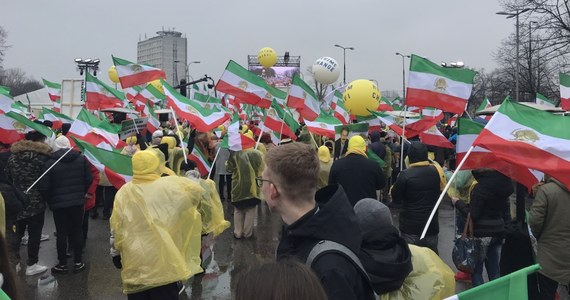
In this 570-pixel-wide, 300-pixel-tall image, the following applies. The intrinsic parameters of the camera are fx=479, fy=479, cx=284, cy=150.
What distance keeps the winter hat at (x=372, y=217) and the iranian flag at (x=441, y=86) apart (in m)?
3.73

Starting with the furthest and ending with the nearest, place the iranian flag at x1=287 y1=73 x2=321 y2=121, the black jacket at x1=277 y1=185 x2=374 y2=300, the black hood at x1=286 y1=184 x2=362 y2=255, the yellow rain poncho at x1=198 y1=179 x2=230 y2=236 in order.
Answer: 1. the iranian flag at x1=287 y1=73 x2=321 y2=121
2. the yellow rain poncho at x1=198 y1=179 x2=230 y2=236
3. the black hood at x1=286 y1=184 x2=362 y2=255
4. the black jacket at x1=277 y1=185 x2=374 y2=300

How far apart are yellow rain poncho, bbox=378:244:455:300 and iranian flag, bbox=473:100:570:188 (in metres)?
1.24

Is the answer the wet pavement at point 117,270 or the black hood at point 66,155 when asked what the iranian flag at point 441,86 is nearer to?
the wet pavement at point 117,270

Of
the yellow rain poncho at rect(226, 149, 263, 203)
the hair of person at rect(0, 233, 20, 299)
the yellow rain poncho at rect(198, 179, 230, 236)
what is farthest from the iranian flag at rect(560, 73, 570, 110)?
the hair of person at rect(0, 233, 20, 299)

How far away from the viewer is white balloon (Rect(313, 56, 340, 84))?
17.6 meters

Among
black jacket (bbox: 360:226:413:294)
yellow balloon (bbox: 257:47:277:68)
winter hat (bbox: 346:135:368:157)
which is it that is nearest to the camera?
black jacket (bbox: 360:226:413:294)

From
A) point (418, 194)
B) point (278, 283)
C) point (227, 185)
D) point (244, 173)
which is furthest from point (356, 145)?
point (227, 185)

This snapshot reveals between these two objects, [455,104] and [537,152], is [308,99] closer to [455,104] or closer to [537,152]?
[455,104]

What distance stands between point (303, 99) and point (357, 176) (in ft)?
15.4

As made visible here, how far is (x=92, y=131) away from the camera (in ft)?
23.9

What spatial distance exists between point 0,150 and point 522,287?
7.87 meters

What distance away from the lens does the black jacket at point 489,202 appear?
5.00 metres

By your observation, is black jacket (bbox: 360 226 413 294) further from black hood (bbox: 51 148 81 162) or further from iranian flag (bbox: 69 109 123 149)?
iranian flag (bbox: 69 109 123 149)

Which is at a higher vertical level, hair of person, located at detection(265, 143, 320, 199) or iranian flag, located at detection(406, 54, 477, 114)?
iranian flag, located at detection(406, 54, 477, 114)
